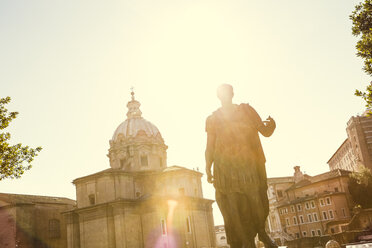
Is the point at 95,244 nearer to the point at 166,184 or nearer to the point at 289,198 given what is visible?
the point at 166,184

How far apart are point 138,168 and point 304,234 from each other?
27.7m

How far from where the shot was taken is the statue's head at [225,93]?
17.5 ft

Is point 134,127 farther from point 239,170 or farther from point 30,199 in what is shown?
point 239,170

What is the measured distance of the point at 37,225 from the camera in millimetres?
43406

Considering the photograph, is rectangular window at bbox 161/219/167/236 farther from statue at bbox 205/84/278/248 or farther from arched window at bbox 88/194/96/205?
statue at bbox 205/84/278/248

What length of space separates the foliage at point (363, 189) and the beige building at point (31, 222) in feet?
140

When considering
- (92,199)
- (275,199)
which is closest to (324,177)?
(275,199)

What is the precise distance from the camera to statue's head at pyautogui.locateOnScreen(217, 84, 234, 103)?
534 cm

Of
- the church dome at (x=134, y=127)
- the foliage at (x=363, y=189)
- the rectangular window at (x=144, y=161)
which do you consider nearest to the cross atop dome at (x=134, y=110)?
the church dome at (x=134, y=127)

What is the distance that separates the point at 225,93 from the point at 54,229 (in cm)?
4662

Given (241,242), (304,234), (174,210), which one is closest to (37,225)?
(174,210)

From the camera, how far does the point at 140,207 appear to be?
35.7m

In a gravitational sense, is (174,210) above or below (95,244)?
above

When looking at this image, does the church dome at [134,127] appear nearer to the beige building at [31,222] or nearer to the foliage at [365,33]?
the beige building at [31,222]
